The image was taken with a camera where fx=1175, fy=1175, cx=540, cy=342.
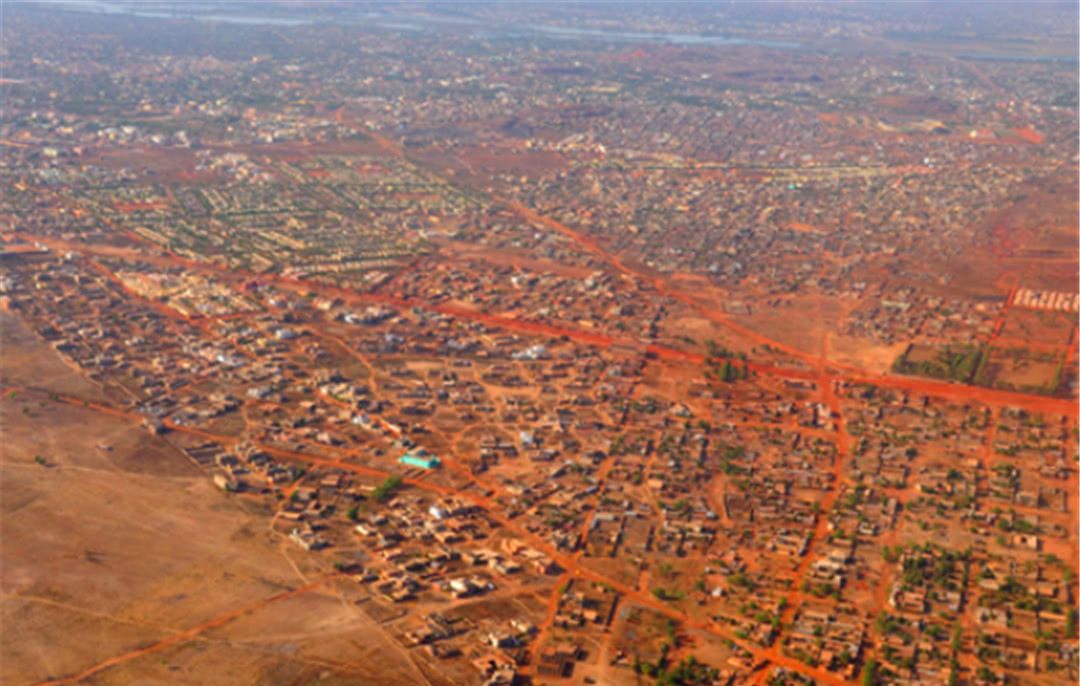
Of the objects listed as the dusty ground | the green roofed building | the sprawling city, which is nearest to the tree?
the sprawling city

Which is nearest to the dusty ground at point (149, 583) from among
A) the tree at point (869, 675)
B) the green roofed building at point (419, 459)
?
the green roofed building at point (419, 459)

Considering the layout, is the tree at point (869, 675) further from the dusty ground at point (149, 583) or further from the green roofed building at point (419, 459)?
the green roofed building at point (419, 459)

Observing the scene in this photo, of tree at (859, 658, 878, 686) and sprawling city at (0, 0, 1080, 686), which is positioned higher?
sprawling city at (0, 0, 1080, 686)

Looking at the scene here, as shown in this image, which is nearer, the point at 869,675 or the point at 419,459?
the point at 869,675

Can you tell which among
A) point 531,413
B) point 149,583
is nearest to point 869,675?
point 531,413

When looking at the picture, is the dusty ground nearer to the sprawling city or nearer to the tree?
the sprawling city

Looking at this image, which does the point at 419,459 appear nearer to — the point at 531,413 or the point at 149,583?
the point at 531,413
